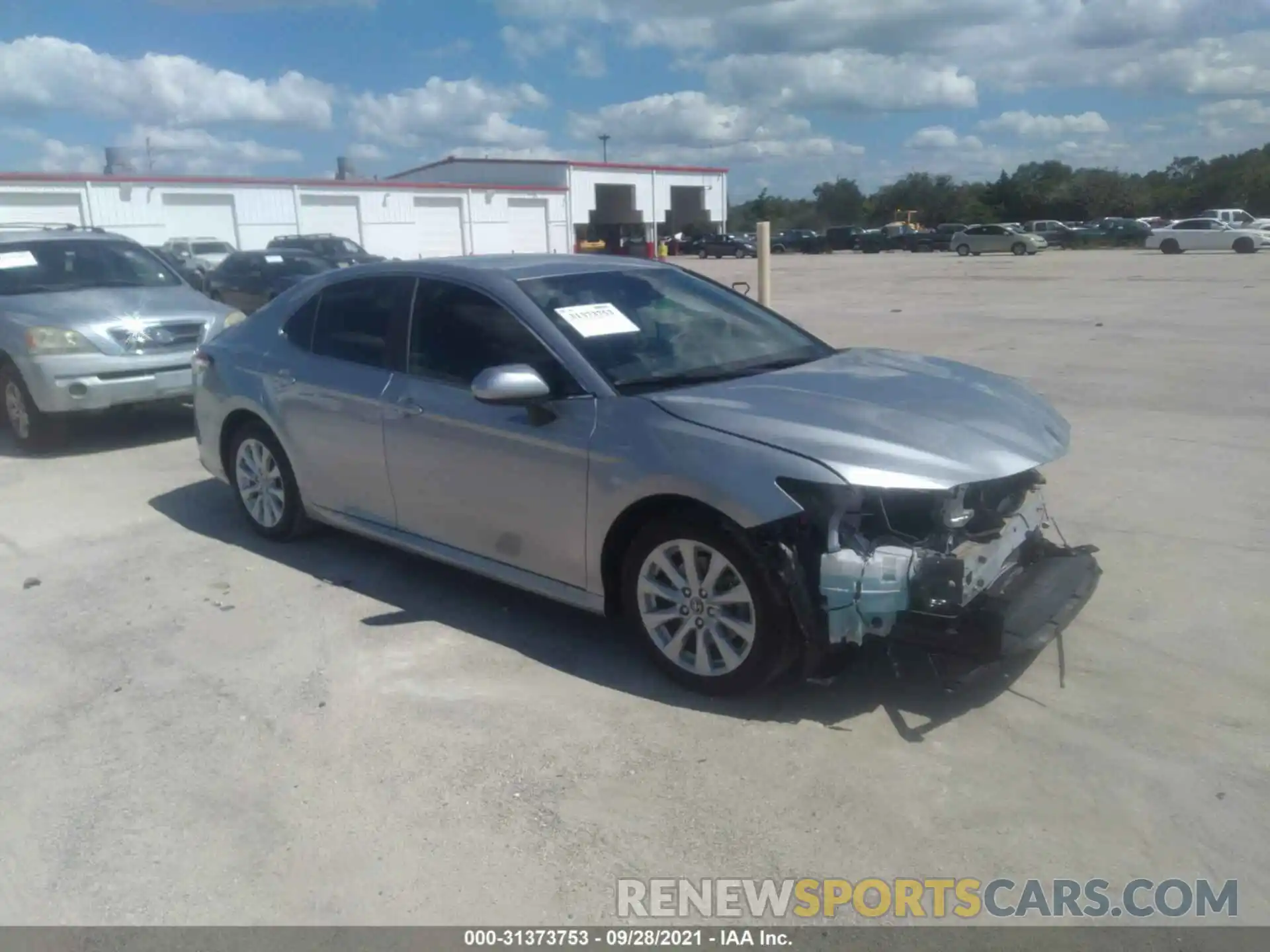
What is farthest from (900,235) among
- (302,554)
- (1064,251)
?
(302,554)

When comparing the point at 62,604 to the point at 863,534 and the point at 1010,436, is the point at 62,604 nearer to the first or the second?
the point at 863,534

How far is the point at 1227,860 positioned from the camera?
3.12 metres

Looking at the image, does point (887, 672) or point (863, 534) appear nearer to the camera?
point (863, 534)

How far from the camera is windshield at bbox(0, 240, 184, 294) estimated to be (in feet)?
30.7

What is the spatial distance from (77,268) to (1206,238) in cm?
4566

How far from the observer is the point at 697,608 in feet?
13.4

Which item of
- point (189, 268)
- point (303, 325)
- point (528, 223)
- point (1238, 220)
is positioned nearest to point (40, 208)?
point (189, 268)

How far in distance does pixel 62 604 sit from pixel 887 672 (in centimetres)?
402

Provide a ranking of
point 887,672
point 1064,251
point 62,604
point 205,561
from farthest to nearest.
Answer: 1. point 1064,251
2. point 205,561
3. point 62,604
4. point 887,672

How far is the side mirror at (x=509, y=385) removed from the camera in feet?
14.1

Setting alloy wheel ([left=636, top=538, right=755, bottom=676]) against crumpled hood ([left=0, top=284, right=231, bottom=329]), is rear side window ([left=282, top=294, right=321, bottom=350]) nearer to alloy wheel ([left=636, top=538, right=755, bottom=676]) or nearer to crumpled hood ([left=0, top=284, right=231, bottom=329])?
alloy wheel ([left=636, top=538, right=755, bottom=676])

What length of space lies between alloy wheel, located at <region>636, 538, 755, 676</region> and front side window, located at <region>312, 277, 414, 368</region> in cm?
191

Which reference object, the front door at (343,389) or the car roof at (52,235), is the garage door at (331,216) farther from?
the front door at (343,389)

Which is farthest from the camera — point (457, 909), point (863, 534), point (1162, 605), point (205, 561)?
point (205, 561)
